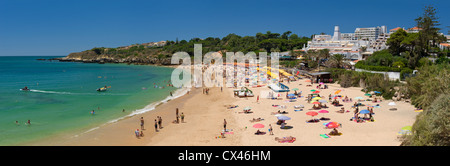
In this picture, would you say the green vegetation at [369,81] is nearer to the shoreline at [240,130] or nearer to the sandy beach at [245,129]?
the shoreline at [240,130]

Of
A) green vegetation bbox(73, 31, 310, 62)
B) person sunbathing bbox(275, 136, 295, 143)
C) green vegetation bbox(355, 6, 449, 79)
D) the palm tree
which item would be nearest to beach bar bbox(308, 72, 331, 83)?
green vegetation bbox(355, 6, 449, 79)

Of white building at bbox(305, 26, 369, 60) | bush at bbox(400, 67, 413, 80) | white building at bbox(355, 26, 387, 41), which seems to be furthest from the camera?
white building at bbox(355, 26, 387, 41)

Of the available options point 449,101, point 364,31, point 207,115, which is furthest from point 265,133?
point 364,31

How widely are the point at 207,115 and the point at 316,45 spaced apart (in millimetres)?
58202

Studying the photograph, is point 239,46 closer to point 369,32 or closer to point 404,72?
point 369,32

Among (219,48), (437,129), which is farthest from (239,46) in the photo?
(437,129)

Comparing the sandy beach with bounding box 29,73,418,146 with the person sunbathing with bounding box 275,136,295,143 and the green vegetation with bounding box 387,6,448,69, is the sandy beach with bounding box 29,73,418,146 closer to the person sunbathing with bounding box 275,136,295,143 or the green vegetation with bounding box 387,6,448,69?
the person sunbathing with bounding box 275,136,295,143

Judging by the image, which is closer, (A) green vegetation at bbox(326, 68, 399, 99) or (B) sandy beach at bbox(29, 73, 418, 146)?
(B) sandy beach at bbox(29, 73, 418, 146)

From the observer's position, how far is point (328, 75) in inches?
1356

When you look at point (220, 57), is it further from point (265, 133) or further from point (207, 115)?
point (265, 133)

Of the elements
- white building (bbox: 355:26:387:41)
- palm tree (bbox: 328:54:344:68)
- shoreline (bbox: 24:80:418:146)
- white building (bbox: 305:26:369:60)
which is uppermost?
white building (bbox: 355:26:387:41)

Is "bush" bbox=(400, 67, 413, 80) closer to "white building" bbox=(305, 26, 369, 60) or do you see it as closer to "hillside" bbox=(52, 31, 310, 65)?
"white building" bbox=(305, 26, 369, 60)

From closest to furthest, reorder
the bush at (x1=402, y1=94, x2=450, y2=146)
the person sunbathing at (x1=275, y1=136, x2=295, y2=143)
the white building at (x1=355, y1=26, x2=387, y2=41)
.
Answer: the bush at (x1=402, y1=94, x2=450, y2=146) → the person sunbathing at (x1=275, y1=136, x2=295, y2=143) → the white building at (x1=355, y1=26, x2=387, y2=41)

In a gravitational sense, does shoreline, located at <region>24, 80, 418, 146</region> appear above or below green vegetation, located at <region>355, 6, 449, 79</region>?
below
